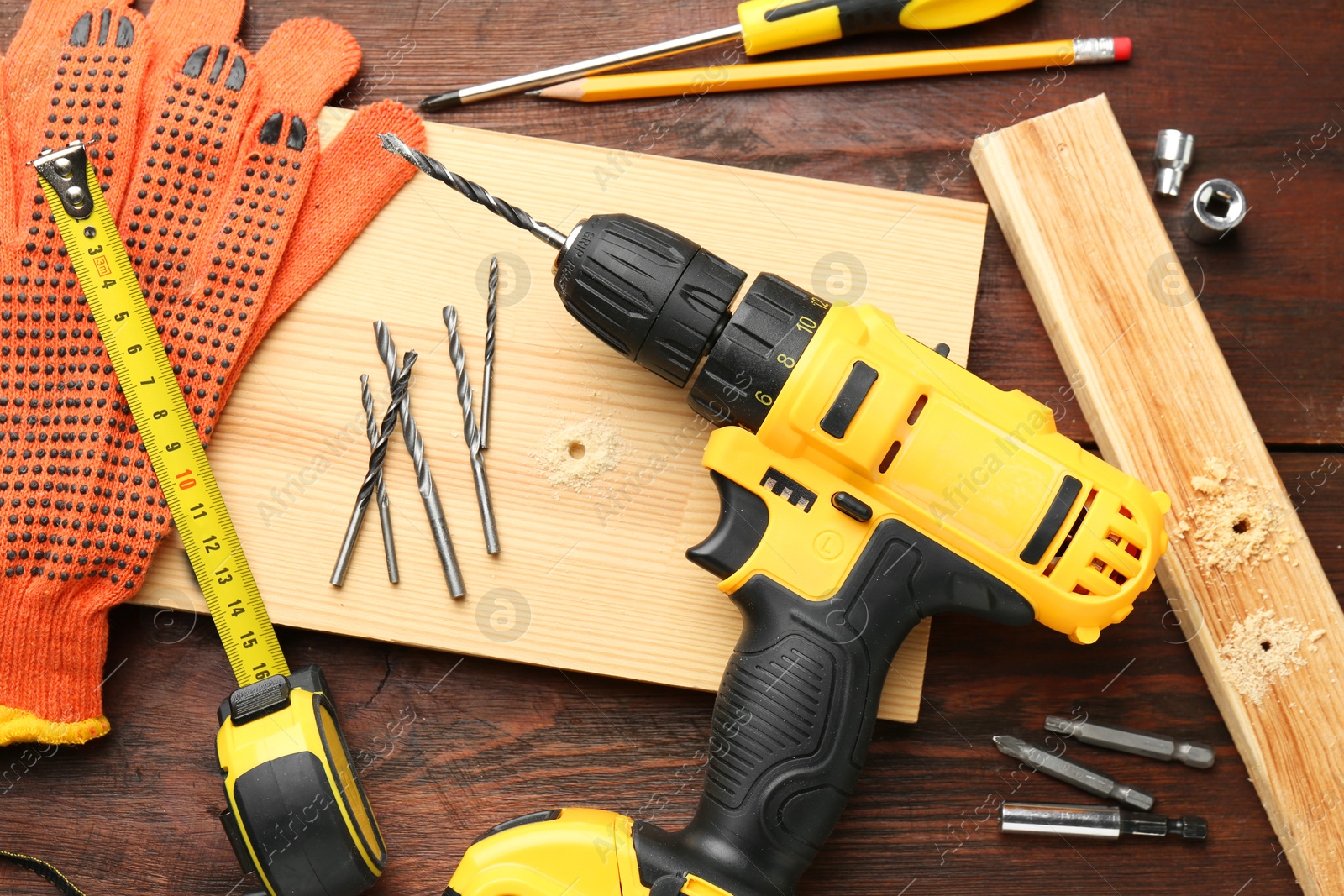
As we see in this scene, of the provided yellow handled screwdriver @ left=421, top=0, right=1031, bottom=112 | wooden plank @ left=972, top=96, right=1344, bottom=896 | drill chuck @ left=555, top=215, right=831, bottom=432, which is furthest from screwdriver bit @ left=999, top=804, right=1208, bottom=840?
yellow handled screwdriver @ left=421, top=0, right=1031, bottom=112

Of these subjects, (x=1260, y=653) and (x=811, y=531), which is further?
(x=1260, y=653)

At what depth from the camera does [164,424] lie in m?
1.16

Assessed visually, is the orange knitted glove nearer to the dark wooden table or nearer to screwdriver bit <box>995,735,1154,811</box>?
the dark wooden table

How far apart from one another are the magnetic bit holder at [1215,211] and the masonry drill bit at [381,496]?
1.21 metres

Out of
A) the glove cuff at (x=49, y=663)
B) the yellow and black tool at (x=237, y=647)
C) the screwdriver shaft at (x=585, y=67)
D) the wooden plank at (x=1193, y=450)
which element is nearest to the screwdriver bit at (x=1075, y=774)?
the wooden plank at (x=1193, y=450)

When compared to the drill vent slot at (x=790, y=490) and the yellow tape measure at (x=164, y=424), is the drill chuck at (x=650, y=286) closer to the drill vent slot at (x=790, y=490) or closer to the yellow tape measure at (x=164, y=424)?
the drill vent slot at (x=790, y=490)

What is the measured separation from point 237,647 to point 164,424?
0.31 meters

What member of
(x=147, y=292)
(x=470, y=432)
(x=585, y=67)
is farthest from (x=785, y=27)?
(x=147, y=292)

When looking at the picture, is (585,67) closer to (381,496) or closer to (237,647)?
(381,496)

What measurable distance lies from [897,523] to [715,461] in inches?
8.9

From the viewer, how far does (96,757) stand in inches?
48.1

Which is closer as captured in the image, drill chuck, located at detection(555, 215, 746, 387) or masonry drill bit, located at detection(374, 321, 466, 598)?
drill chuck, located at detection(555, 215, 746, 387)

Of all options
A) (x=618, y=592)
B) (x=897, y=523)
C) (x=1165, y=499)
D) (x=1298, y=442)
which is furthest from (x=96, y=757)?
(x=1298, y=442)

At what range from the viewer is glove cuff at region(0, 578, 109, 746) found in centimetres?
116
